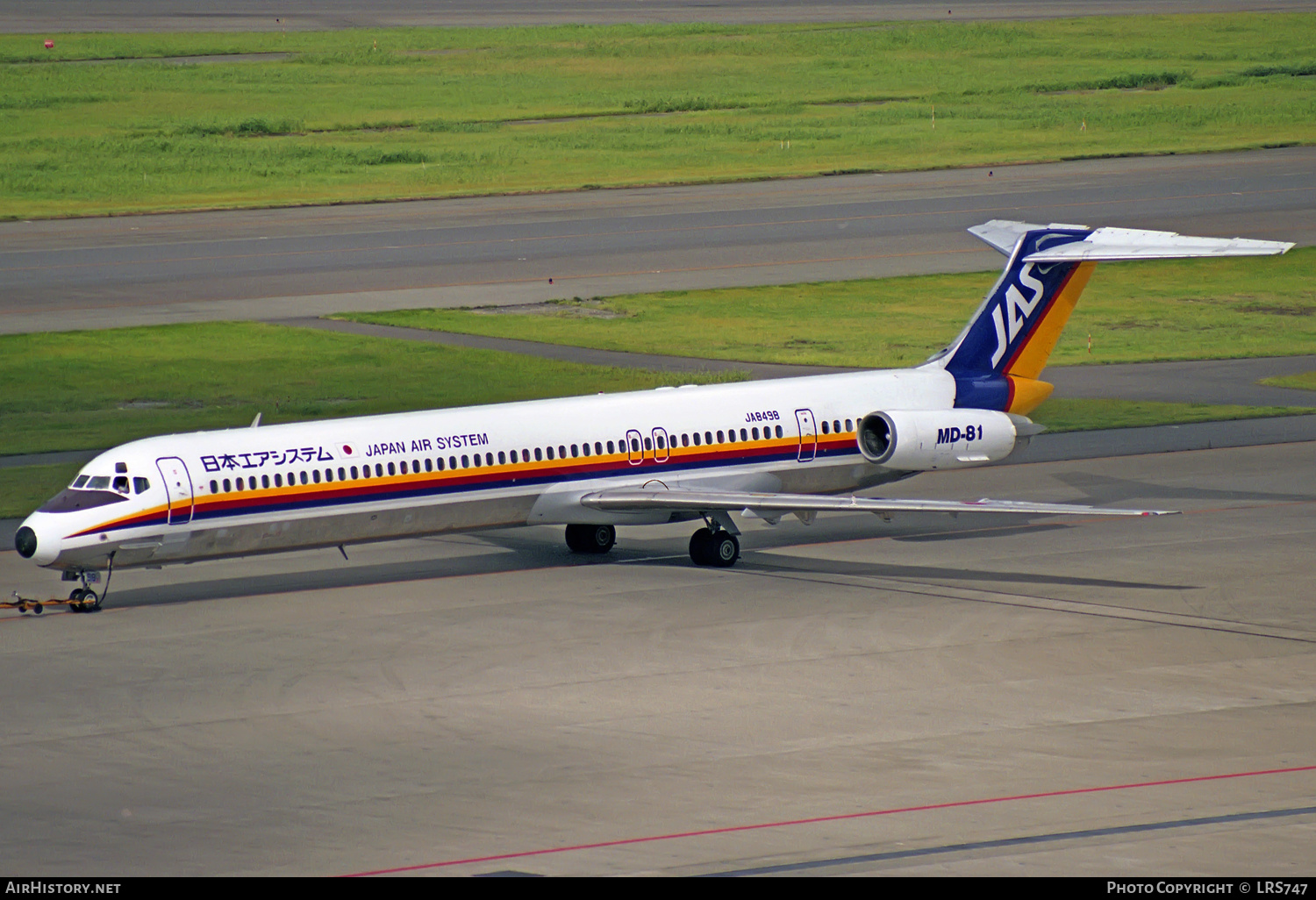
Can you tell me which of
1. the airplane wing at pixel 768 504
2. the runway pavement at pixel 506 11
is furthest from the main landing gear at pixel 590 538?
the runway pavement at pixel 506 11

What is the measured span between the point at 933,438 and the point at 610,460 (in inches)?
236

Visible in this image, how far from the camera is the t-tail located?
39562 mm

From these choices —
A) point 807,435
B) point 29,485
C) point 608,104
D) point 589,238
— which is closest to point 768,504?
point 807,435

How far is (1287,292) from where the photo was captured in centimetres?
6681

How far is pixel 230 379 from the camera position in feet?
175

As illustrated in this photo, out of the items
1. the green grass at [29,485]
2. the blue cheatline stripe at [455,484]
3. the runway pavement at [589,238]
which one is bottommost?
the blue cheatline stripe at [455,484]

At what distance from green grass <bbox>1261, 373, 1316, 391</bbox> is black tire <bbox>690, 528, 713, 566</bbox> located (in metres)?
22.4

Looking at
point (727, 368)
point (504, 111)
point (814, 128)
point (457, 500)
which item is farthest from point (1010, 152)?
point (457, 500)

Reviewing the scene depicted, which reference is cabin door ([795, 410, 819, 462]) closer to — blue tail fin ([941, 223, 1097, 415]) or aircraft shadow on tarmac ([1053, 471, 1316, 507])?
blue tail fin ([941, 223, 1097, 415])

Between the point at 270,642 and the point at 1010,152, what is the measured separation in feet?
223

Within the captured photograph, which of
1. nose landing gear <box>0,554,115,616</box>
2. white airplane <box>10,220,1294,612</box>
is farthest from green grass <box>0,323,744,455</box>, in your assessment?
nose landing gear <box>0,554,115,616</box>

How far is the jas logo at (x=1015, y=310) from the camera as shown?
3997 cm

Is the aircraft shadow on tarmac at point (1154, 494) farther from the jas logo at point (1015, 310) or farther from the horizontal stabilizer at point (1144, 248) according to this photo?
the horizontal stabilizer at point (1144, 248)

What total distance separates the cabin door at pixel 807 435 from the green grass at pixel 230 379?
12520 mm
